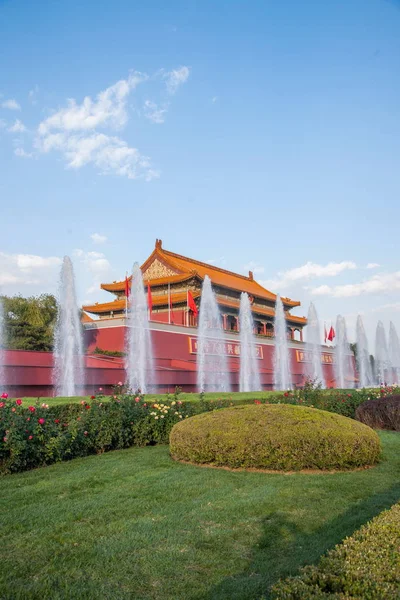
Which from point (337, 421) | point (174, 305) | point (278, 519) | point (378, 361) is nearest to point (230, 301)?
point (174, 305)

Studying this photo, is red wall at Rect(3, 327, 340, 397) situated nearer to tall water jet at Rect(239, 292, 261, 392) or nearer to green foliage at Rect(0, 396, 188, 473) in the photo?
tall water jet at Rect(239, 292, 261, 392)

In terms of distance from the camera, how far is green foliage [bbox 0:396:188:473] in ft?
19.9

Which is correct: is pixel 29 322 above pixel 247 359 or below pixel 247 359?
above

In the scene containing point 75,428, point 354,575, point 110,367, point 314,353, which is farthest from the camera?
point 314,353

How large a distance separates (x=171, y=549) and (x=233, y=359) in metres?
23.8

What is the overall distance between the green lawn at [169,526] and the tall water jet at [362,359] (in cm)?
3028

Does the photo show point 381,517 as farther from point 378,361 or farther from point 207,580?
point 378,361

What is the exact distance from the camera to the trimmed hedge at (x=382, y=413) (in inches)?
399

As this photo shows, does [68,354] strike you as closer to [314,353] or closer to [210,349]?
[210,349]

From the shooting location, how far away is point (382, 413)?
10.3m

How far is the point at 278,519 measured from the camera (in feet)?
13.5

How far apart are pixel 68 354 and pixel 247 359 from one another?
12.0m

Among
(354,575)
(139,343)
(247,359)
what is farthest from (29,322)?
(354,575)

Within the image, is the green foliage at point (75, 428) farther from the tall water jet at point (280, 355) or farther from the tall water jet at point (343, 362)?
the tall water jet at point (343, 362)
